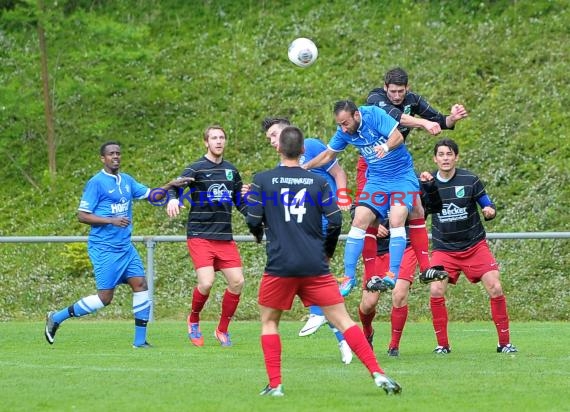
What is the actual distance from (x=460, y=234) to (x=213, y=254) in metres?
3.01

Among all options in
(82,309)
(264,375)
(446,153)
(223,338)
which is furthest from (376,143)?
(82,309)

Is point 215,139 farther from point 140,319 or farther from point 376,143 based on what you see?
point 376,143

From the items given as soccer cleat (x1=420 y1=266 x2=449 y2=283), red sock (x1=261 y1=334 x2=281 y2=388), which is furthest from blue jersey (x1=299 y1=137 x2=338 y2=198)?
red sock (x1=261 y1=334 x2=281 y2=388)

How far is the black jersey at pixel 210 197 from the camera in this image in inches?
520

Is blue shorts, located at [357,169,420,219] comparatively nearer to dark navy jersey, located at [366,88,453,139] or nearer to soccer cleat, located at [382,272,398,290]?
dark navy jersey, located at [366,88,453,139]

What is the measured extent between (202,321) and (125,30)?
9.25 m

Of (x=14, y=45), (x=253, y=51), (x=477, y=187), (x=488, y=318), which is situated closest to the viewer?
(x=477, y=187)

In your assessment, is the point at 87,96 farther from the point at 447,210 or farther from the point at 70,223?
the point at 447,210

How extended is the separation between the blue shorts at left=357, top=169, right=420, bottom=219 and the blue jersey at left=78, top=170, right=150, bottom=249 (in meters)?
3.04

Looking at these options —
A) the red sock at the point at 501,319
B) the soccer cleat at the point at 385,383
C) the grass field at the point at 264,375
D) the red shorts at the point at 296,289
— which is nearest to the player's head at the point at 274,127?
the grass field at the point at 264,375

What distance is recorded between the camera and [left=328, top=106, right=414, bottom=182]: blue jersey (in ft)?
36.9

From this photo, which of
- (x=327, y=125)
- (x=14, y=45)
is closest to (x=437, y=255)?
(x=327, y=125)

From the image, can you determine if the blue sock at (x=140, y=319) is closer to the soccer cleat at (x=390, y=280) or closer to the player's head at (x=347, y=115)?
the soccer cleat at (x=390, y=280)

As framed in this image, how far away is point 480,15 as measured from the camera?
28047 millimetres
